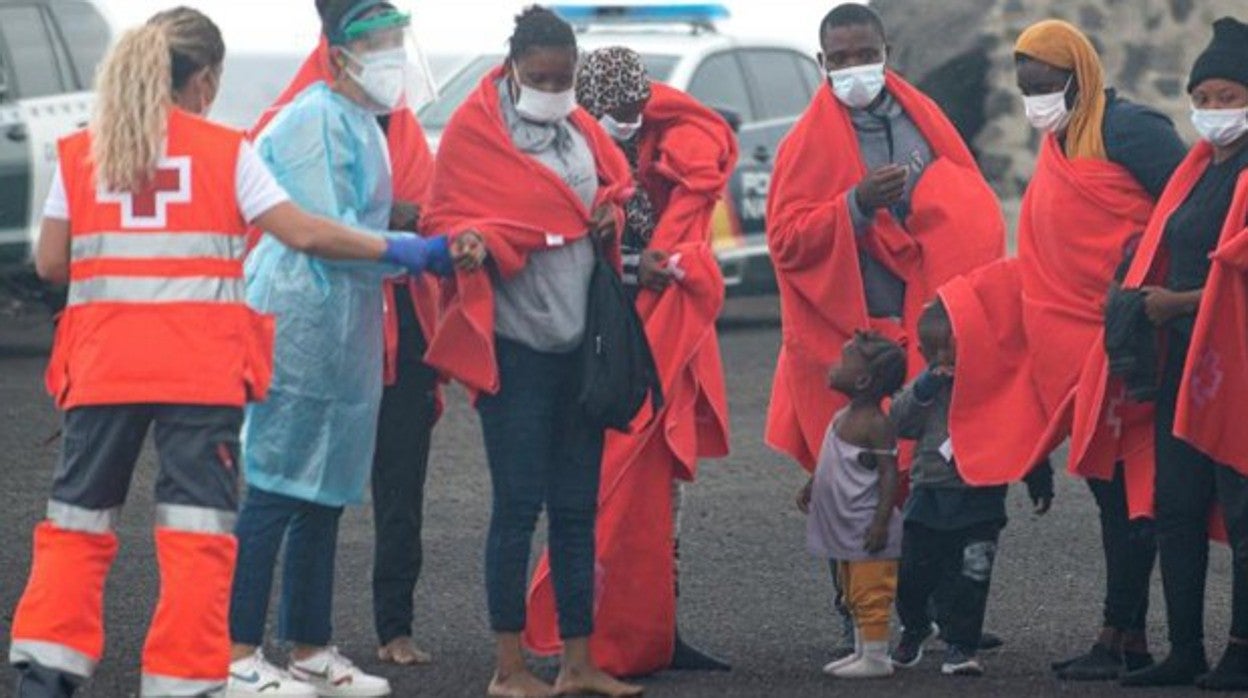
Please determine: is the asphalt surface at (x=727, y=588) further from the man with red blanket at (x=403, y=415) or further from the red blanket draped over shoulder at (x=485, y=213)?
the red blanket draped over shoulder at (x=485, y=213)

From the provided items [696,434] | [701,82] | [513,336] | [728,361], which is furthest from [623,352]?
[701,82]

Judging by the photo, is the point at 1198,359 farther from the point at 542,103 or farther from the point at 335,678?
the point at 335,678

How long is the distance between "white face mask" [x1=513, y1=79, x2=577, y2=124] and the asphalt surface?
145cm

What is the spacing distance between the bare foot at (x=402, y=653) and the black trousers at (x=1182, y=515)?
1969mm

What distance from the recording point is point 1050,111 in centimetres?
907

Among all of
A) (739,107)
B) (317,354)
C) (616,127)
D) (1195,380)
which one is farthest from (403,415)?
(739,107)

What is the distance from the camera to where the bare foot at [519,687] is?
847 cm

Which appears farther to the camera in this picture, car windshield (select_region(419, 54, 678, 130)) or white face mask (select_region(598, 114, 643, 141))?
car windshield (select_region(419, 54, 678, 130))

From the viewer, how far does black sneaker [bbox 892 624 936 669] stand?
30.0ft

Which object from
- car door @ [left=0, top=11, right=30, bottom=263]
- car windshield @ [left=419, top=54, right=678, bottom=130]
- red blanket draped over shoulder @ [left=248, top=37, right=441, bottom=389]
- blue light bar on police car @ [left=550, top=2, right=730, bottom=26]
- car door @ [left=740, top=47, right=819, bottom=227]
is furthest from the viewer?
blue light bar on police car @ [left=550, top=2, right=730, bottom=26]

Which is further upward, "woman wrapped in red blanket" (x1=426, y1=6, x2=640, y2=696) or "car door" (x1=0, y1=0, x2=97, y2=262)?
"woman wrapped in red blanket" (x1=426, y1=6, x2=640, y2=696)

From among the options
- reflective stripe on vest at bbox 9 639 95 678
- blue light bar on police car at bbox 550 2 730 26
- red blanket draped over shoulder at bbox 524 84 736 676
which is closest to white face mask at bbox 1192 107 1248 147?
red blanket draped over shoulder at bbox 524 84 736 676

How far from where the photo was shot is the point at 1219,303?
336 inches

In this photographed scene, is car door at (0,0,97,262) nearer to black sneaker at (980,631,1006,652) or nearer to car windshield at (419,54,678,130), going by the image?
car windshield at (419,54,678,130)
